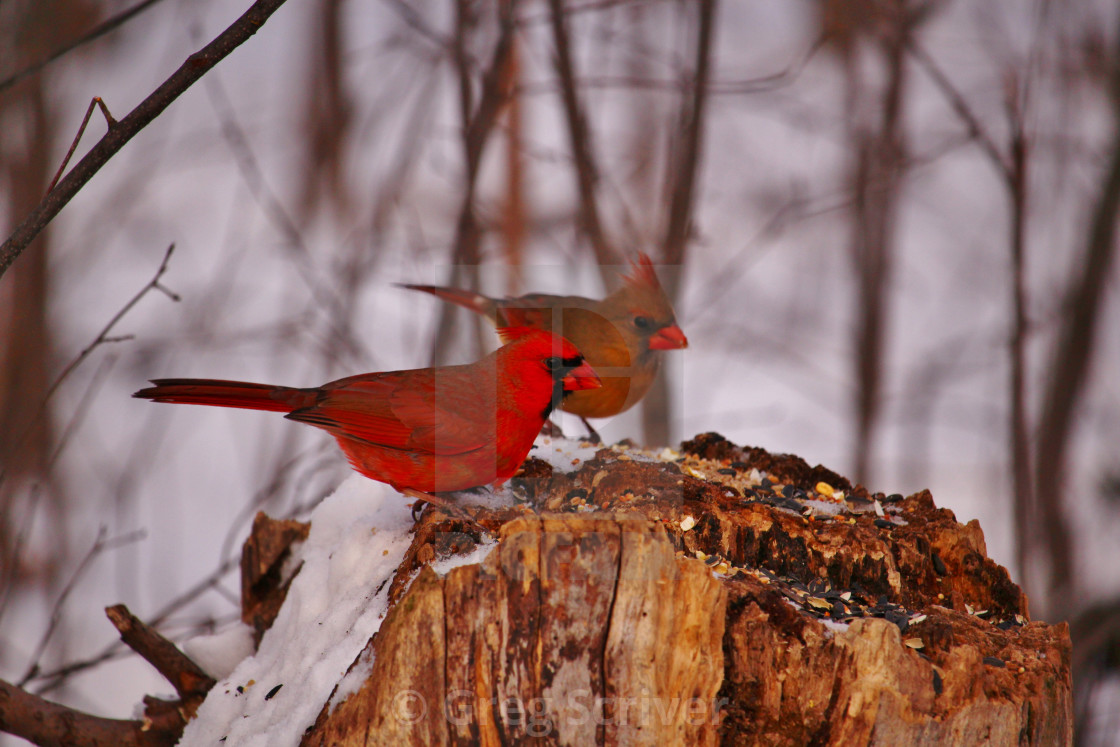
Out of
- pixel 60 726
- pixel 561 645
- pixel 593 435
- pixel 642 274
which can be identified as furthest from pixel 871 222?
pixel 60 726

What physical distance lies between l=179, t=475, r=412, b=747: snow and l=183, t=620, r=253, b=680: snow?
0.05 ft

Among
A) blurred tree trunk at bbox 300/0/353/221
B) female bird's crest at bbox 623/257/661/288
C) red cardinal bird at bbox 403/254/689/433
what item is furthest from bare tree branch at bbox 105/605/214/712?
blurred tree trunk at bbox 300/0/353/221

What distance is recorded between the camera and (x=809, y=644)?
5.59ft

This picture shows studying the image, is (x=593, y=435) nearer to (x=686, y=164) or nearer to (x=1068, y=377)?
(x=686, y=164)

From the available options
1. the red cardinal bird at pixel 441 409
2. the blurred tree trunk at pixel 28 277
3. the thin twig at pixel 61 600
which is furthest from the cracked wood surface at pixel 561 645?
the blurred tree trunk at pixel 28 277

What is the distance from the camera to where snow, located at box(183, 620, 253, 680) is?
8.54 ft

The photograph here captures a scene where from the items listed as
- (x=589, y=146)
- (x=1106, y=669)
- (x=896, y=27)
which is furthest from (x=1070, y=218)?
(x=589, y=146)

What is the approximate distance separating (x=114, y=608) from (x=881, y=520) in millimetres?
2087

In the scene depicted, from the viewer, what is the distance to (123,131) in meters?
1.53

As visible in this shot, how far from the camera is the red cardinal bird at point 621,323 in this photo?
11.6ft

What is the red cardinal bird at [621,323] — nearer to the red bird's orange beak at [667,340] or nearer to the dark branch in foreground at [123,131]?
the red bird's orange beak at [667,340]

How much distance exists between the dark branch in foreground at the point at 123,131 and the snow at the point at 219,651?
58.9 inches

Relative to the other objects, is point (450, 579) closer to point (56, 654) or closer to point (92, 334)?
point (56, 654)

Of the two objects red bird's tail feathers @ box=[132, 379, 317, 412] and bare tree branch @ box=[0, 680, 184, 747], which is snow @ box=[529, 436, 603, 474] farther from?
bare tree branch @ box=[0, 680, 184, 747]
